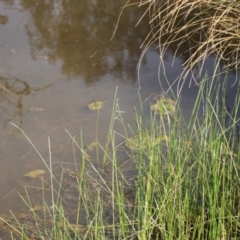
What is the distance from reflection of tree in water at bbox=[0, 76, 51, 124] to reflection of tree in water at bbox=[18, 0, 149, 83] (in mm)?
325

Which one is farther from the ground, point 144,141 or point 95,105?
point 144,141

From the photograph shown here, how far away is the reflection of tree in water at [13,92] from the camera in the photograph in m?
3.27

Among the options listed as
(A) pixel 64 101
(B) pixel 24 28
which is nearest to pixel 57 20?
(B) pixel 24 28

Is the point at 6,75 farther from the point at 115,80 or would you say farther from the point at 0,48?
the point at 115,80

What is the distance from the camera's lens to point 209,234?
186cm

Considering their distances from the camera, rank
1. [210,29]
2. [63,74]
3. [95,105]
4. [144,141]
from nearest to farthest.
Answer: [144,141], [210,29], [95,105], [63,74]

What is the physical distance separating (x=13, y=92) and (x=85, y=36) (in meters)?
0.93

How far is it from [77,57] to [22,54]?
0.44 m

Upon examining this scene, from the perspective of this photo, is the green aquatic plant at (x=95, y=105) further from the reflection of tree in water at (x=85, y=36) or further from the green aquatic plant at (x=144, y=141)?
the green aquatic plant at (x=144, y=141)

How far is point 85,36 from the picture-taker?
161 inches

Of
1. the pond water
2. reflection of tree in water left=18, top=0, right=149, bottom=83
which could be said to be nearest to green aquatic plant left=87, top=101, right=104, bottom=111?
the pond water

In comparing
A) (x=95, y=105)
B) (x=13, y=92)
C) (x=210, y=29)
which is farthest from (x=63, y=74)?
(x=210, y=29)

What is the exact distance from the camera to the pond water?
2.93 meters

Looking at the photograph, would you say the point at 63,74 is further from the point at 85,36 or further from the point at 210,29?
the point at 210,29
